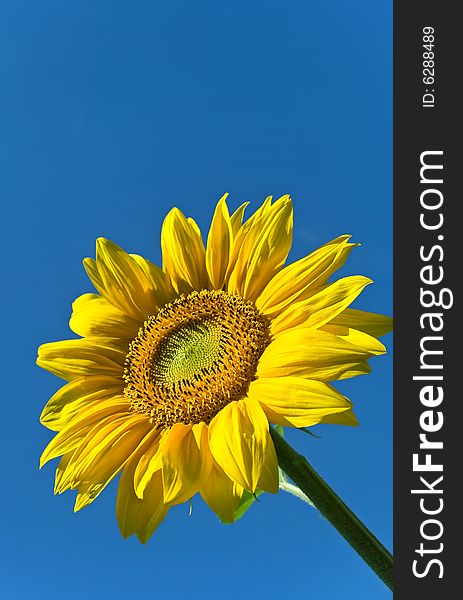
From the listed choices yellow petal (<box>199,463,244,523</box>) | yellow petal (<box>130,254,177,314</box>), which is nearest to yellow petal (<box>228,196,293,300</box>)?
yellow petal (<box>130,254,177,314</box>)

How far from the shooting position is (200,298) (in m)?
3.56

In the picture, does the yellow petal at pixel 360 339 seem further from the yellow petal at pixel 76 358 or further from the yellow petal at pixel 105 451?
the yellow petal at pixel 76 358

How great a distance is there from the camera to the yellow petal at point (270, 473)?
2.34m

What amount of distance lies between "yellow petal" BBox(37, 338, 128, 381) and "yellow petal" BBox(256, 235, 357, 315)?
0.94 m

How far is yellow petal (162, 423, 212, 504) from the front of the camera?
8.30 feet

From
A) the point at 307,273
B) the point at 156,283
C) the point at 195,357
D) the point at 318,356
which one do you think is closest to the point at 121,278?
the point at 156,283

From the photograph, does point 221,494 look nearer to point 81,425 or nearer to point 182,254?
point 81,425

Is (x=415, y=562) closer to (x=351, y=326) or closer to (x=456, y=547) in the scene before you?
(x=456, y=547)

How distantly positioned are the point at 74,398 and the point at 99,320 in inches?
18.7

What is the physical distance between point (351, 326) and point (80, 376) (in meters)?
1.42

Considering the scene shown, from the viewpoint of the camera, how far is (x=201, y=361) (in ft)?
10.8

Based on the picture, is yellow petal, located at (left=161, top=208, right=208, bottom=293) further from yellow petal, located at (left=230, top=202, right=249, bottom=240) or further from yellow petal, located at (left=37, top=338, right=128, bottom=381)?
yellow petal, located at (left=37, top=338, right=128, bottom=381)

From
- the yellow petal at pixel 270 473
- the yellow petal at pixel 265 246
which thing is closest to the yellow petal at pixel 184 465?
the yellow petal at pixel 270 473

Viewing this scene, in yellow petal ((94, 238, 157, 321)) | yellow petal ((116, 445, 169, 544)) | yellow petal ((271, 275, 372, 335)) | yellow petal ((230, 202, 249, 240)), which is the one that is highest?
yellow petal ((230, 202, 249, 240))
